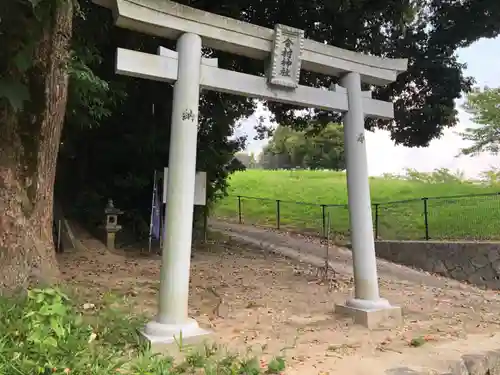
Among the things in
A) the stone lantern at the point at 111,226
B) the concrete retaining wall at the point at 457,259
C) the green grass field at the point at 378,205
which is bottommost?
the concrete retaining wall at the point at 457,259

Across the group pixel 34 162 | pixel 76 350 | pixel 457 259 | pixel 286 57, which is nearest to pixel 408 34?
pixel 457 259

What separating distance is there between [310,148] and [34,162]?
1122 inches

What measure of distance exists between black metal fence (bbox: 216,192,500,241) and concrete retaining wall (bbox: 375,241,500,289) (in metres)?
0.72

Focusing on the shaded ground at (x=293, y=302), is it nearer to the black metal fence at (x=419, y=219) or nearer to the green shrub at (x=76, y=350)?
the green shrub at (x=76, y=350)

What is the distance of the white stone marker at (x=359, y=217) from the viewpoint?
200 inches

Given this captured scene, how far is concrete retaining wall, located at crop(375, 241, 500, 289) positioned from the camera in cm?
831

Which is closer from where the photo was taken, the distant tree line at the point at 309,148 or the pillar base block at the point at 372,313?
the pillar base block at the point at 372,313

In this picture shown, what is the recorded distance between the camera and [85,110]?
22.8 feet

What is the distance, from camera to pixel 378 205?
11906 millimetres

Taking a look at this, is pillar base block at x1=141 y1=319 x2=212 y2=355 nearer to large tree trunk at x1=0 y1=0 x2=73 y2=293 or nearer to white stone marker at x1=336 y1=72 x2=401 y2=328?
large tree trunk at x1=0 y1=0 x2=73 y2=293

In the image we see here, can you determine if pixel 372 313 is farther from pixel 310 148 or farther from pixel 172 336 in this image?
pixel 310 148

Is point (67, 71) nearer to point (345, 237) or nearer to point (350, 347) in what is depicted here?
point (350, 347)

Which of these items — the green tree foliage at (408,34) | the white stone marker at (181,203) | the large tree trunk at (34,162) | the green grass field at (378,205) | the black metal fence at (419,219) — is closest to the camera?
the white stone marker at (181,203)

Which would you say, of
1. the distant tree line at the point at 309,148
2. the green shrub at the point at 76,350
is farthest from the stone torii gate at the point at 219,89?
the distant tree line at the point at 309,148
